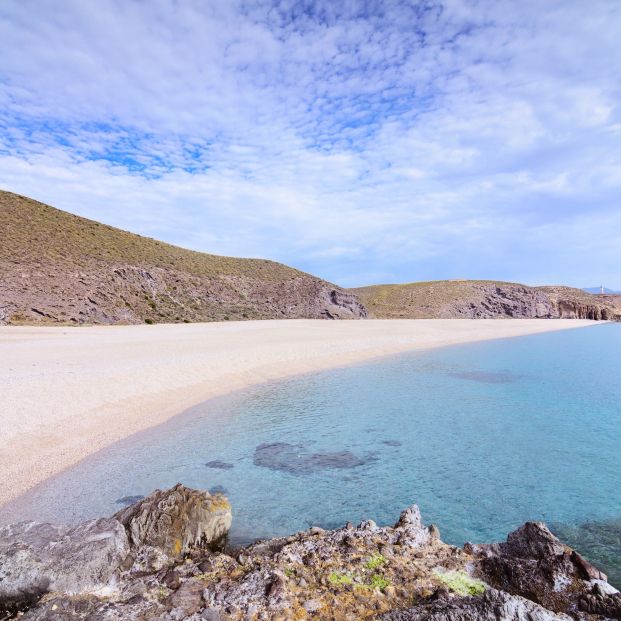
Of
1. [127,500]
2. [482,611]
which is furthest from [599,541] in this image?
[127,500]

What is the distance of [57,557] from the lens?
169 inches

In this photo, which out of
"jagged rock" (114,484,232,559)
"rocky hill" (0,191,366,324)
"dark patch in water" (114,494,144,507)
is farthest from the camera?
"rocky hill" (0,191,366,324)

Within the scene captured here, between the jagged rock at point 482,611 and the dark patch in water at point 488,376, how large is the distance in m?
15.7

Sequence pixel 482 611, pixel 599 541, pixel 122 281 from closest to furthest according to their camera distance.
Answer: pixel 482 611, pixel 599 541, pixel 122 281

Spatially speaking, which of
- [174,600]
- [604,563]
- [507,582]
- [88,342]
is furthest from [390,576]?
[88,342]

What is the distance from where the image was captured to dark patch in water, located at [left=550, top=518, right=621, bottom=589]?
5.10 metres

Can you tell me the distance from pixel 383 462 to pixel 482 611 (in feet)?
18.2

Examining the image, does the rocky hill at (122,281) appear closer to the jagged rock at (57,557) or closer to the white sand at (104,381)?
the white sand at (104,381)

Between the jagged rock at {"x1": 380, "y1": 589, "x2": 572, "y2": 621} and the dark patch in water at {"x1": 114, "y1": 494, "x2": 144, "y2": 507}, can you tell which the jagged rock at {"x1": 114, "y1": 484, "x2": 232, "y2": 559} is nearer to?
the dark patch in water at {"x1": 114, "y1": 494, "x2": 144, "y2": 507}

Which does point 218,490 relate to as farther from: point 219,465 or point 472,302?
point 472,302

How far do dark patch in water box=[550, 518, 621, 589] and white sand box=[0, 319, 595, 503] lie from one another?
28.6 feet

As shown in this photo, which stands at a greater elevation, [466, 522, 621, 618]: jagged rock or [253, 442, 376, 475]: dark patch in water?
[466, 522, 621, 618]: jagged rock

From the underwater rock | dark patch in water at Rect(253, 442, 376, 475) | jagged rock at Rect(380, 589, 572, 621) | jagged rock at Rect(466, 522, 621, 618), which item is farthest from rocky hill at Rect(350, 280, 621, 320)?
jagged rock at Rect(380, 589, 572, 621)

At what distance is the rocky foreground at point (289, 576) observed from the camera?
3.65 meters
